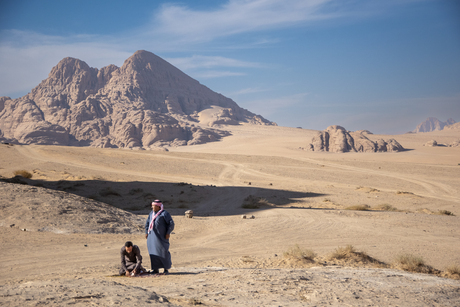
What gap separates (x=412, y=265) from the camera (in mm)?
8039

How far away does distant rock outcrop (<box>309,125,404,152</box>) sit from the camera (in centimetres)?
6134

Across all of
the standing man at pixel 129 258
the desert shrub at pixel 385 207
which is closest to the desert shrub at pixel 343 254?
the standing man at pixel 129 258

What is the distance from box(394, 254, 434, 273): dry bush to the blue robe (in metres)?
5.75

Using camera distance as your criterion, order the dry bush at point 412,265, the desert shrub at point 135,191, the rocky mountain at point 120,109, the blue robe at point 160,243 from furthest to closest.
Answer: the rocky mountain at point 120,109, the desert shrub at point 135,191, the dry bush at point 412,265, the blue robe at point 160,243

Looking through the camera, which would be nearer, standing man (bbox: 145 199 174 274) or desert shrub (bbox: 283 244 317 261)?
standing man (bbox: 145 199 174 274)

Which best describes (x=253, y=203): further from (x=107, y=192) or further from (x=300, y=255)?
(x=300, y=255)

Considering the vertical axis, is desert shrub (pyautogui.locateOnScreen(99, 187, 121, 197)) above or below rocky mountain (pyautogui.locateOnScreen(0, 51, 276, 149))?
below

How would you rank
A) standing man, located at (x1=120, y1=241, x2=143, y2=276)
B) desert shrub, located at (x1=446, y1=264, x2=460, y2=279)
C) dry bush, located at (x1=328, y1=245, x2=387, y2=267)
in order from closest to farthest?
standing man, located at (x1=120, y1=241, x2=143, y2=276) → desert shrub, located at (x1=446, y1=264, x2=460, y2=279) → dry bush, located at (x1=328, y1=245, x2=387, y2=267)

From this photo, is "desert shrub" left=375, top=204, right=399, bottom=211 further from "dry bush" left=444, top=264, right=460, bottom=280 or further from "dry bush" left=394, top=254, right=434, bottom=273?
"dry bush" left=444, top=264, right=460, bottom=280

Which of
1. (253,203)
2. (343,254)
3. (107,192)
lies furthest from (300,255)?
(107,192)

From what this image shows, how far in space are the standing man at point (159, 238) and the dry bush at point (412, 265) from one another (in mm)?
5746

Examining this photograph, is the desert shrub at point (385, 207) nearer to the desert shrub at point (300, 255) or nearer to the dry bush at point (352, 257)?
the dry bush at point (352, 257)

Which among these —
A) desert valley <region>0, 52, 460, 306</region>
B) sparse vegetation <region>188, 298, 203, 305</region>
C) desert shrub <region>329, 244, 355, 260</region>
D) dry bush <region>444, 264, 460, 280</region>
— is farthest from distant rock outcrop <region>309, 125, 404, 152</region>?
sparse vegetation <region>188, 298, 203, 305</region>

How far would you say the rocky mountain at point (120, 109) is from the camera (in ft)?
304
